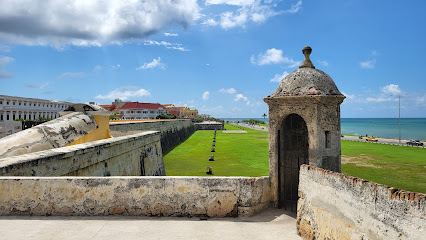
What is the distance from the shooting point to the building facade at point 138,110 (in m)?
85.9

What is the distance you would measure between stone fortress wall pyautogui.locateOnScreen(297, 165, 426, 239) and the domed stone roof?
2.15m

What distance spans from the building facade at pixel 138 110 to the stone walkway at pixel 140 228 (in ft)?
272

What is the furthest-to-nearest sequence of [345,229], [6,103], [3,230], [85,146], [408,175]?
[6,103], [408,175], [85,146], [3,230], [345,229]

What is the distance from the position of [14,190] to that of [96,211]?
1.30m

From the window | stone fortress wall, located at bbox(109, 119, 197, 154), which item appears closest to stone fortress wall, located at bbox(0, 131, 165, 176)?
the window

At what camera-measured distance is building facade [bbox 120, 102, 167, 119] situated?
85938 mm

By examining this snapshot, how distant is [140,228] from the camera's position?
370 cm

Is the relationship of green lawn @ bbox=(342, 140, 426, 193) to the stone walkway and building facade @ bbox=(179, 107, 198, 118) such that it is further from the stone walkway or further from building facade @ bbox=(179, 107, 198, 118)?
building facade @ bbox=(179, 107, 198, 118)

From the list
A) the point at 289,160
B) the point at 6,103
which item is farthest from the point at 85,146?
the point at 6,103

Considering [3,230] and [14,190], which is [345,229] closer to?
[3,230]

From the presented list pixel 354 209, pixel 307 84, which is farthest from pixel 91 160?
pixel 354 209

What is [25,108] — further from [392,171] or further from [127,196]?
[392,171]

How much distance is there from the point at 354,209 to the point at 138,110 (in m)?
88.8

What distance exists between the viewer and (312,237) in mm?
3607
